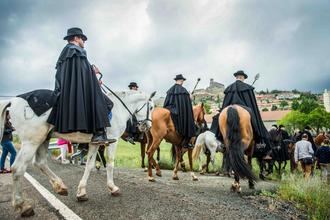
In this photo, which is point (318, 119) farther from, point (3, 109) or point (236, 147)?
point (3, 109)

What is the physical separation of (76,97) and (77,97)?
2 cm

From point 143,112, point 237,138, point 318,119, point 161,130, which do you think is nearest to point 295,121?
point 318,119

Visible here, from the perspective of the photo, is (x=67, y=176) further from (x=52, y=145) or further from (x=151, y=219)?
(x=52, y=145)

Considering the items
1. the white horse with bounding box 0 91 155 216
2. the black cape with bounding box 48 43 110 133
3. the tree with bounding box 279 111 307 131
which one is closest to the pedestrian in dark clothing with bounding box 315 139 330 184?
the white horse with bounding box 0 91 155 216

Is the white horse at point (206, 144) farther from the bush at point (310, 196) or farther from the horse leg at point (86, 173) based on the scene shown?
the horse leg at point (86, 173)

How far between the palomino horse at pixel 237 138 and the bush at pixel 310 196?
33.6 inches

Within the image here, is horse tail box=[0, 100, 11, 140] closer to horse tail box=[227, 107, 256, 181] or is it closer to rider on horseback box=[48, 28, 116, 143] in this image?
rider on horseback box=[48, 28, 116, 143]

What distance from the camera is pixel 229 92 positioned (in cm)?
1016

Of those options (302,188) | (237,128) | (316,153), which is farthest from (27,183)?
(316,153)

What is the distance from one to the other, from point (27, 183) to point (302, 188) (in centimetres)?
658

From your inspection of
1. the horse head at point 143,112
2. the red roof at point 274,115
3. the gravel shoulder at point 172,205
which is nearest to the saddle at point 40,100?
the gravel shoulder at point 172,205

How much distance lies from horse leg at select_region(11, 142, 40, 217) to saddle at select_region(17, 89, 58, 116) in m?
0.59

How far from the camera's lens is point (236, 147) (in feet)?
27.5

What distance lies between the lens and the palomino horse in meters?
8.10
